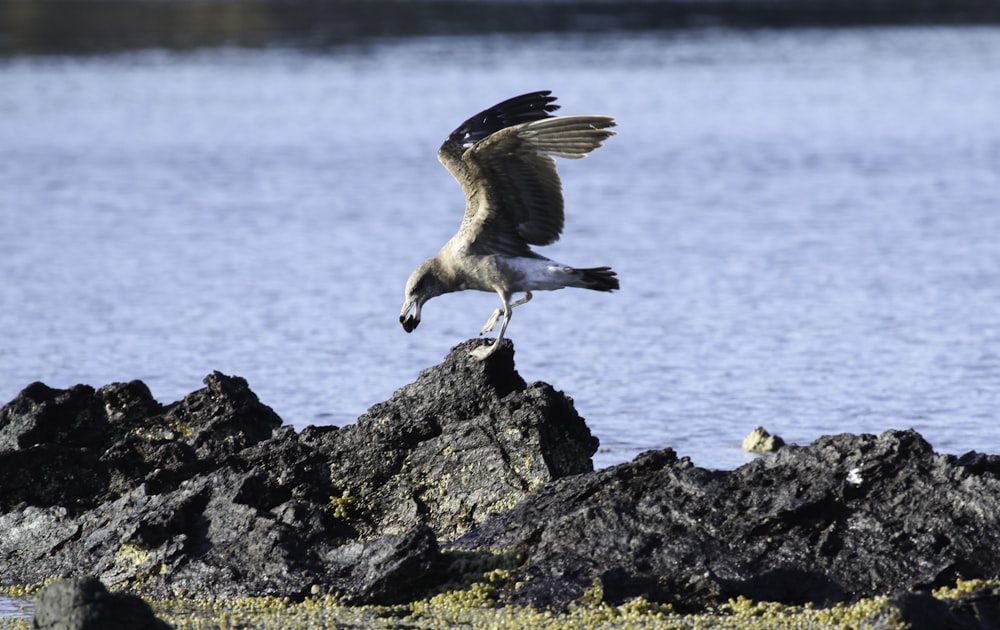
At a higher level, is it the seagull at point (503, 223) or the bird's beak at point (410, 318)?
the seagull at point (503, 223)

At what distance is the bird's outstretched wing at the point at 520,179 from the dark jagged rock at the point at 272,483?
1370 millimetres

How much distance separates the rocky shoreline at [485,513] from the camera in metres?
8.77

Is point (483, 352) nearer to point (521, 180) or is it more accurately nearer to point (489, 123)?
point (521, 180)

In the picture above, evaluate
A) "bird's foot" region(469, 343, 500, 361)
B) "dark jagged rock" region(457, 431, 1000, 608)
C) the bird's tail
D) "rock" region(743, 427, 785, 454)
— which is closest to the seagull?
the bird's tail

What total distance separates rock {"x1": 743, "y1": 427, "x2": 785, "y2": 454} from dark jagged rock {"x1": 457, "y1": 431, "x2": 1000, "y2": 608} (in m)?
3.44

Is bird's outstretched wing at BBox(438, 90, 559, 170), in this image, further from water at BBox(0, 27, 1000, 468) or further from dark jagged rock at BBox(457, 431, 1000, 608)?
dark jagged rock at BBox(457, 431, 1000, 608)

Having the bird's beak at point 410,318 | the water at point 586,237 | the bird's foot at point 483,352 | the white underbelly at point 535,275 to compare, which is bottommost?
the water at point 586,237

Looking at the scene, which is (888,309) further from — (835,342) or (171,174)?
(171,174)

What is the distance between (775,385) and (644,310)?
4.15m

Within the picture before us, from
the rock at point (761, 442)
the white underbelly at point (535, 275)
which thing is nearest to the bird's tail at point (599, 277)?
the white underbelly at point (535, 275)

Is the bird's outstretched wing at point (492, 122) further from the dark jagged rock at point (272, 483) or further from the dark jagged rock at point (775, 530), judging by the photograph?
the dark jagged rock at point (775, 530)

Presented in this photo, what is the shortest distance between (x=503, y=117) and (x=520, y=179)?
0.69 meters

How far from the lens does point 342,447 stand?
1043cm

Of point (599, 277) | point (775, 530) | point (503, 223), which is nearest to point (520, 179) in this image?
point (503, 223)
